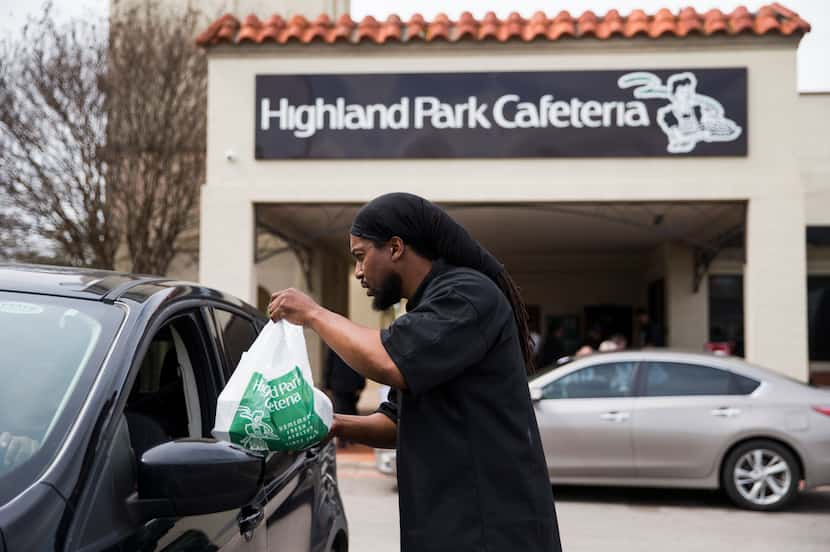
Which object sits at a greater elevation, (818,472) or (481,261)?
(481,261)

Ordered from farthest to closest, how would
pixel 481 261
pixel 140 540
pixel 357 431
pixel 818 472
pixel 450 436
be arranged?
pixel 818 472 → pixel 357 431 → pixel 481 261 → pixel 450 436 → pixel 140 540

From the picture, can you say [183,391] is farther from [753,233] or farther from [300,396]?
[753,233]

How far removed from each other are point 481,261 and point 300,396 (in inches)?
23.9

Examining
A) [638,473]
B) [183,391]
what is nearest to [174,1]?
[638,473]

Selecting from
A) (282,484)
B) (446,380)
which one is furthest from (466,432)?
(282,484)

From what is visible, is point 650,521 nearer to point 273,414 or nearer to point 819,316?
point 273,414

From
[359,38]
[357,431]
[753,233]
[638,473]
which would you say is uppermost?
[359,38]

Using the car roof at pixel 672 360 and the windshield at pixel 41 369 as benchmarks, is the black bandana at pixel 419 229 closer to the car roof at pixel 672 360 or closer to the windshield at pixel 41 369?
the windshield at pixel 41 369

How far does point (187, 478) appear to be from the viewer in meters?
1.97

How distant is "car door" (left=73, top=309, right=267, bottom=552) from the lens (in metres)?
1.89

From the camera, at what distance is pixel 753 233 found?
35.9 feet

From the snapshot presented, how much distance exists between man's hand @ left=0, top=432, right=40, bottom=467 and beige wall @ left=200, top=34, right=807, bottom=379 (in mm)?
9358

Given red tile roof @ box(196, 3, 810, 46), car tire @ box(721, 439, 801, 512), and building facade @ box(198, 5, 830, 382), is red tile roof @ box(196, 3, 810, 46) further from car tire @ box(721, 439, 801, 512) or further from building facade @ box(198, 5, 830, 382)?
car tire @ box(721, 439, 801, 512)

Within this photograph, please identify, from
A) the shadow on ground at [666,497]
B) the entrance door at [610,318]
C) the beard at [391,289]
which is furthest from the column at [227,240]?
the entrance door at [610,318]
